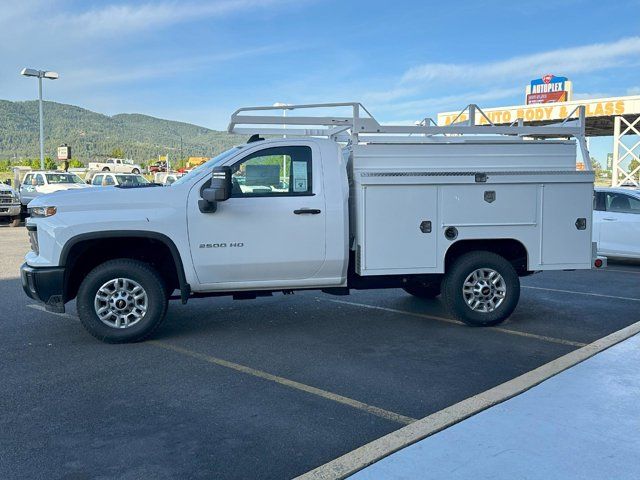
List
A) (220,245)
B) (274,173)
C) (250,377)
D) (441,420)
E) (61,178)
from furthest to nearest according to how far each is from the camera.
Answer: (61,178), (274,173), (220,245), (250,377), (441,420)

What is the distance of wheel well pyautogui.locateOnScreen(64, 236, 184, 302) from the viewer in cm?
647

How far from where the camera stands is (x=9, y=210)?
22.1 meters

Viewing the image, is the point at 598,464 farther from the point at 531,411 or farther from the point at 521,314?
the point at 521,314

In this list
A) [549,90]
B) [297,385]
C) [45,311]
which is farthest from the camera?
[549,90]

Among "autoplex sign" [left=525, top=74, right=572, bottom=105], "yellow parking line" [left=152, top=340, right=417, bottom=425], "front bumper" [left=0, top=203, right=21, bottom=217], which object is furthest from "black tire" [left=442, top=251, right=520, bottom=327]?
"autoplex sign" [left=525, top=74, right=572, bottom=105]

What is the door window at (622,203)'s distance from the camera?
37.6ft

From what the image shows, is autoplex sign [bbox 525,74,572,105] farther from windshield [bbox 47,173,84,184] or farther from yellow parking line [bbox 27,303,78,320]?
yellow parking line [bbox 27,303,78,320]

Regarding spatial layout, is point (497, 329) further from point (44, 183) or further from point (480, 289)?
point (44, 183)

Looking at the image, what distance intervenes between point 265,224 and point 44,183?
2158 cm

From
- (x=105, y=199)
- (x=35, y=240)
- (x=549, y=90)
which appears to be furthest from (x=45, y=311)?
(x=549, y=90)

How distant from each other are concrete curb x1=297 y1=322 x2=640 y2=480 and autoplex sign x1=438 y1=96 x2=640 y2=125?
18.1 metres

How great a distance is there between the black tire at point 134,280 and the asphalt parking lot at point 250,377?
17cm

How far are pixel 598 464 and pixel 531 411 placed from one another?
81cm

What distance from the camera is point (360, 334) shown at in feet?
23.0
